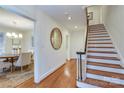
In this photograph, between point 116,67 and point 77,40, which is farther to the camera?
point 77,40

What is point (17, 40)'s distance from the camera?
7.70 metres

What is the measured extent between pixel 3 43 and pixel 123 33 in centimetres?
671

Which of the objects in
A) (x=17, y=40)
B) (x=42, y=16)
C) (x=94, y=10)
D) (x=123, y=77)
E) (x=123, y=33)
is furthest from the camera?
(x=94, y=10)

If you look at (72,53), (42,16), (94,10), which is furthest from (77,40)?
(42,16)

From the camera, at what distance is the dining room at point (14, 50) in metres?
3.78

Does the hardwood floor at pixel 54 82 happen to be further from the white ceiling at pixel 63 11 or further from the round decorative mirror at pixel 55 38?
the white ceiling at pixel 63 11

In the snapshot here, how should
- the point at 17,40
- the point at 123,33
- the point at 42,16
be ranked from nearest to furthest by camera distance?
1. the point at 123,33
2. the point at 42,16
3. the point at 17,40

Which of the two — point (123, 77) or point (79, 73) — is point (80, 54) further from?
point (123, 77)

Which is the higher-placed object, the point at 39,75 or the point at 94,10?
the point at 94,10

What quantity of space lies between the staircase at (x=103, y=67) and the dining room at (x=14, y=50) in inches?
89.4

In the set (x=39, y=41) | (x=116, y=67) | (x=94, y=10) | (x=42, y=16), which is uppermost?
(x=94, y=10)

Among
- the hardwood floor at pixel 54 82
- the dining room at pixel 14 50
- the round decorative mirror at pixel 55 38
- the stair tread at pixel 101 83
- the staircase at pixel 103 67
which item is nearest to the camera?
the stair tread at pixel 101 83

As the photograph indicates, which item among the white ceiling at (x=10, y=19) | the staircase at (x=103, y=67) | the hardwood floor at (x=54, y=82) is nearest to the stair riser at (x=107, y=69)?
the staircase at (x=103, y=67)

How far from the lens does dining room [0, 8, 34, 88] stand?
3.78 m
